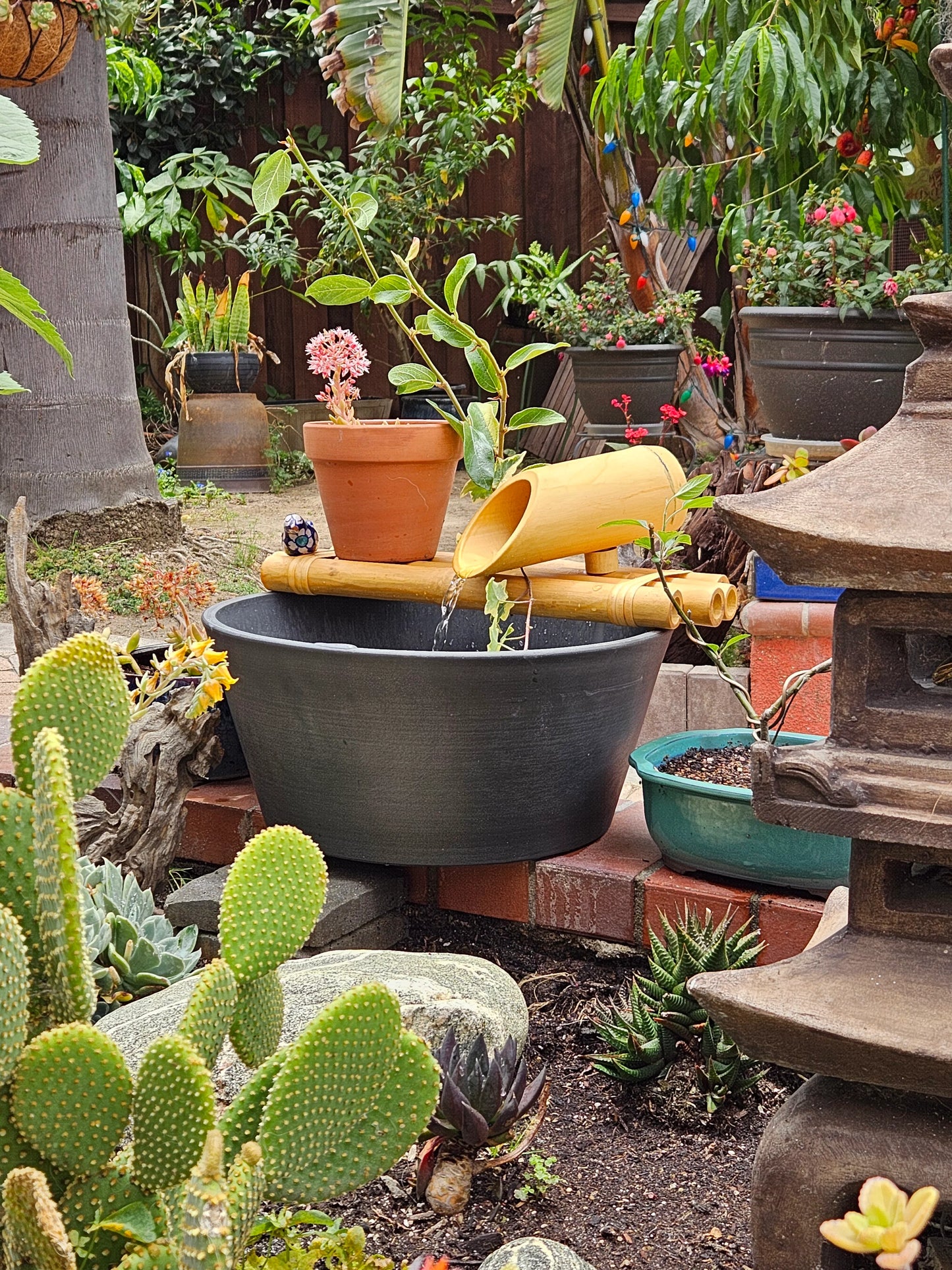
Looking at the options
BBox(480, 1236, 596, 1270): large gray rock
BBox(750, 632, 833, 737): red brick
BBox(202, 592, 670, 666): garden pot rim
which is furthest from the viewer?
BBox(750, 632, 833, 737): red brick

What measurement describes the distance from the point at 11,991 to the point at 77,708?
1.15 feet

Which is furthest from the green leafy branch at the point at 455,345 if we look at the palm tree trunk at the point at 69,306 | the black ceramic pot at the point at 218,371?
the black ceramic pot at the point at 218,371

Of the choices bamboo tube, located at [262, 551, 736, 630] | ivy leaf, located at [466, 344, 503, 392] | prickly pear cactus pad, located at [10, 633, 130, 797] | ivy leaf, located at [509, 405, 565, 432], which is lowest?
bamboo tube, located at [262, 551, 736, 630]

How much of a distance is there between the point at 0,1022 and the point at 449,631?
199 cm

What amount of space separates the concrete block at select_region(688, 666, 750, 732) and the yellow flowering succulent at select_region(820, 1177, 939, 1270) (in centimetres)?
257

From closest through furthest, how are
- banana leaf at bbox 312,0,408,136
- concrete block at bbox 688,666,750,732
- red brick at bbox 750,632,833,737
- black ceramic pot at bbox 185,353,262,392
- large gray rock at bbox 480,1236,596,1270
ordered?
large gray rock at bbox 480,1236,596,1270, red brick at bbox 750,632,833,737, concrete block at bbox 688,666,750,732, banana leaf at bbox 312,0,408,136, black ceramic pot at bbox 185,353,262,392

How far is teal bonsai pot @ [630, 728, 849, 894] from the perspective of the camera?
237cm

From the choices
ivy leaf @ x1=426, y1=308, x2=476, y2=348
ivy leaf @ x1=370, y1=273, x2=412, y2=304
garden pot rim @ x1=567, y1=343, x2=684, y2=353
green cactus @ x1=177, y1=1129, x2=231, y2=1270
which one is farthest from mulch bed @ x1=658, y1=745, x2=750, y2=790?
garden pot rim @ x1=567, y1=343, x2=684, y2=353

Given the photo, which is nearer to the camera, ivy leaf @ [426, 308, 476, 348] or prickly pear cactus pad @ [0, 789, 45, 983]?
prickly pear cactus pad @ [0, 789, 45, 983]

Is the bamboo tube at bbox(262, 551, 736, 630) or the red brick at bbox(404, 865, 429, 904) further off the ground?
the bamboo tube at bbox(262, 551, 736, 630)

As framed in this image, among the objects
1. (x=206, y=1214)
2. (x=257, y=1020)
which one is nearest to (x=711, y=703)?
(x=257, y=1020)

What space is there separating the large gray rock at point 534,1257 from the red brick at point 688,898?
93 cm

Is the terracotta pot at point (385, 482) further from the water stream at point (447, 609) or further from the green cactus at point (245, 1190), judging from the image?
the green cactus at point (245, 1190)

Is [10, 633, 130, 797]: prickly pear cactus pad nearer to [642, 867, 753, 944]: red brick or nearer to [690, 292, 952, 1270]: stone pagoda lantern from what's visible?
[690, 292, 952, 1270]: stone pagoda lantern
